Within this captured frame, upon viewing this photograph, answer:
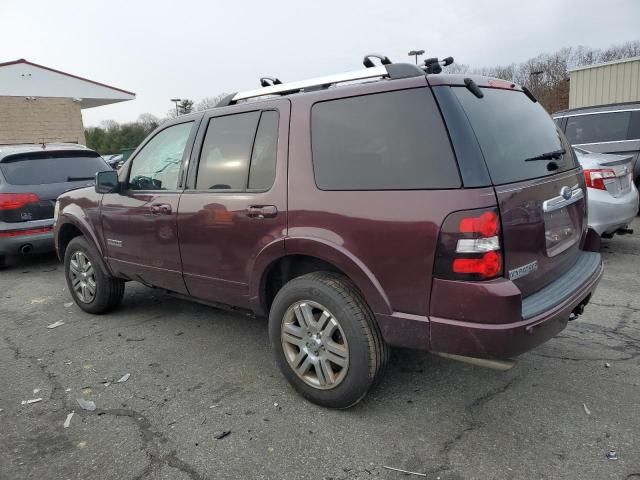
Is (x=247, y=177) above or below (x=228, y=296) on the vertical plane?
above

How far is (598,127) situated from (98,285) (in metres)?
8.32

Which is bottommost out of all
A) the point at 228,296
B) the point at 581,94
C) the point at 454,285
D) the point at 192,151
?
the point at 228,296

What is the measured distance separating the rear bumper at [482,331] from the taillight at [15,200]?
5890 mm

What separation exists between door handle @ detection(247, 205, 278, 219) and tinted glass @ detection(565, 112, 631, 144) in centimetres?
748

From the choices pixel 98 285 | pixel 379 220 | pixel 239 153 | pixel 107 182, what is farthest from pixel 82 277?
pixel 379 220

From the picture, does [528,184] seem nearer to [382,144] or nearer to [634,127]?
[382,144]

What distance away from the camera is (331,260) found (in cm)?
274

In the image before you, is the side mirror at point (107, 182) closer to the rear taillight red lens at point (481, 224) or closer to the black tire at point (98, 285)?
the black tire at point (98, 285)

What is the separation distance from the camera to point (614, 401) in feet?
9.43

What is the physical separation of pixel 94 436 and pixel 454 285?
2.15 metres

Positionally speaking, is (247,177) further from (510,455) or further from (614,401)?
(614,401)

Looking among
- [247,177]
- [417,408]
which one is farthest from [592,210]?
[247,177]

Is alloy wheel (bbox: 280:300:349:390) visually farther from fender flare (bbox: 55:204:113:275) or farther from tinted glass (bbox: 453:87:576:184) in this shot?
fender flare (bbox: 55:204:113:275)

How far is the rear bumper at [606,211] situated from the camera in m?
5.59
